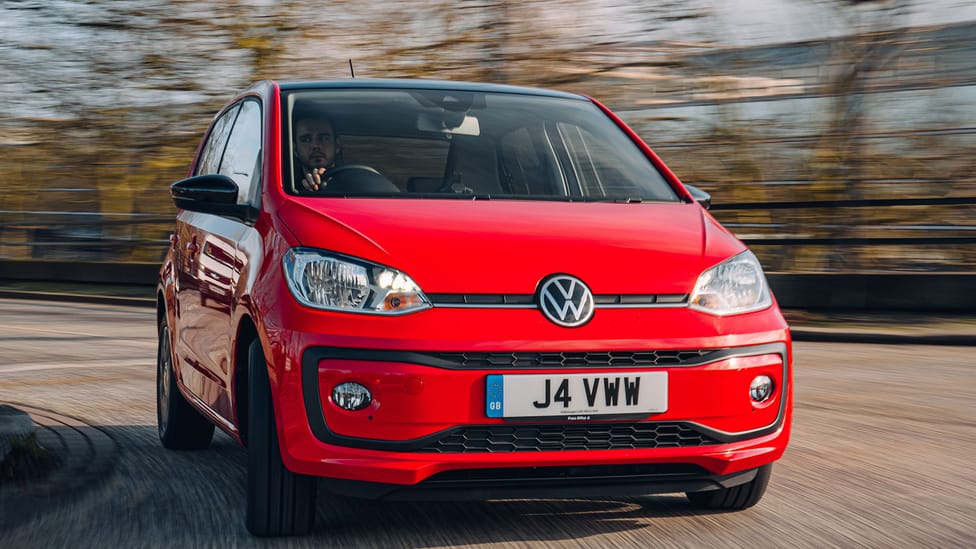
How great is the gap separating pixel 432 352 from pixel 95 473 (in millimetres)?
2234

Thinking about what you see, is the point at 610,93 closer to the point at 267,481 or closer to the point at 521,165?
the point at 521,165

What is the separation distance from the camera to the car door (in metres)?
4.63

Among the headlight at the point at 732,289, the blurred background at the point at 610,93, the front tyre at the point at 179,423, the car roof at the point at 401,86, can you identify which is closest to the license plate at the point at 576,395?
the headlight at the point at 732,289

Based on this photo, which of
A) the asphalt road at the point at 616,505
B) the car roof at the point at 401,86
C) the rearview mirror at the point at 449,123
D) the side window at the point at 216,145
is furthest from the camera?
the side window at the point at 216,145

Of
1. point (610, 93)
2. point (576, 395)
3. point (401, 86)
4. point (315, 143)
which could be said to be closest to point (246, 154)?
point (315, 143)

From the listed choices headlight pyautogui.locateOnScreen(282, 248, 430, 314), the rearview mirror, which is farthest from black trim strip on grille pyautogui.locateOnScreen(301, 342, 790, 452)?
the rearview mirror

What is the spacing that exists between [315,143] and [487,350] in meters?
1.49

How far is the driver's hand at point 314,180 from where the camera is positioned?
4586 millimetres

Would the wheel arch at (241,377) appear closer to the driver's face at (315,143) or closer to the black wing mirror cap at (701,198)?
the driver's face at (315,143)

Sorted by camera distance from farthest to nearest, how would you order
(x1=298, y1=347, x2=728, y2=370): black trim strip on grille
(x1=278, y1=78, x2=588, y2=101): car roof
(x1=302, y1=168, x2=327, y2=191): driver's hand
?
1. (x1=278, y1=78, x2=588, y2=101): car roof
2. (x1=302, y1=168, x2=327, y2=191): driver's hand
3. (x1=298, y1=347, x2=728, y2=370): black trim strip on grille

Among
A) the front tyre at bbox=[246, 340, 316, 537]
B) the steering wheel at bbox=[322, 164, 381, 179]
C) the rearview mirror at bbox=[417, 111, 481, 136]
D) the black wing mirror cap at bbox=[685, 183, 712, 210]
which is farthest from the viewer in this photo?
the rearview mirror at bbox=[417, 111, 481, 136]

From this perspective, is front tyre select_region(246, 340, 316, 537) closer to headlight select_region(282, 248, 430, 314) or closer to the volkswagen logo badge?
headlight select_region(282, 248, 430, 314)

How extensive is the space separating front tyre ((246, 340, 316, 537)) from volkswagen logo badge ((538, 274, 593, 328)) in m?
0.88

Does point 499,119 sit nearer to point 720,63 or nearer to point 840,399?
point 840,399
